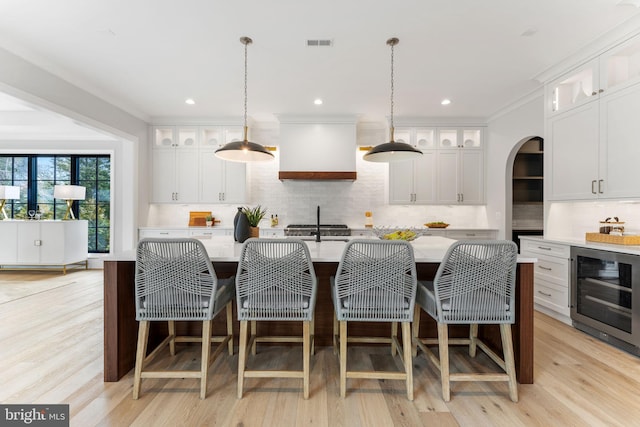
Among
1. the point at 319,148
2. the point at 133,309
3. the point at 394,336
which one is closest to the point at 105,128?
the point at 319,148

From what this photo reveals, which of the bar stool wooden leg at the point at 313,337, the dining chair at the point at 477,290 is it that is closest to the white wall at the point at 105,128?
the bar stool wooden leg at the point at 313,337

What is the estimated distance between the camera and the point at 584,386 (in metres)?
2.04

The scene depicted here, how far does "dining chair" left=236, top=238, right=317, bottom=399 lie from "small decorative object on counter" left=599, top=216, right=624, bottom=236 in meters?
2.99

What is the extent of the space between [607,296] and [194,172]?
17.9 ft

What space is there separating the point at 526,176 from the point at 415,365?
3.95m

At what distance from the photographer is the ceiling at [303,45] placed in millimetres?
2432

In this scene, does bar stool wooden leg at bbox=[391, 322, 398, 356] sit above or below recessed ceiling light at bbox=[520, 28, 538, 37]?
below

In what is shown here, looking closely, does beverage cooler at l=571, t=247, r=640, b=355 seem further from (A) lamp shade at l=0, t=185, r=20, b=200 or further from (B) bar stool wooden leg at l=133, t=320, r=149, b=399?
(A) lamp shade at l=0, t=185, r=20, b=200

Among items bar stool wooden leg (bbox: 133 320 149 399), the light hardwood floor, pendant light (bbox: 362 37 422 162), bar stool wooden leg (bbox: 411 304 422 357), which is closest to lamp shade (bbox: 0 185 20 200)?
the light hardwood floor

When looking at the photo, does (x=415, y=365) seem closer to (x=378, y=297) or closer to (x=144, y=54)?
(x=378, y=297)

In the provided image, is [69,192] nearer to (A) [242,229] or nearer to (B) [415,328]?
(A) [242,229]

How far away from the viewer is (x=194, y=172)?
5227 mm

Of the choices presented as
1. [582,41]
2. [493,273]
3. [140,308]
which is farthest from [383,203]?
[140,308]

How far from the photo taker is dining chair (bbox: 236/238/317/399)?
1.81 meters
